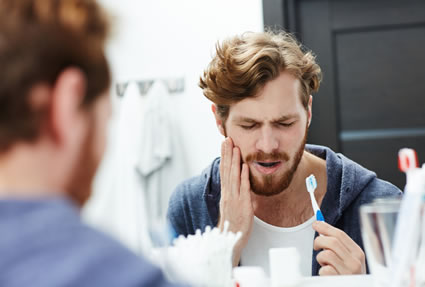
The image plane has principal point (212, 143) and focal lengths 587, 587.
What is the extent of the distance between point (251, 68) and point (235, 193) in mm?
334

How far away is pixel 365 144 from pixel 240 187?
0.96m

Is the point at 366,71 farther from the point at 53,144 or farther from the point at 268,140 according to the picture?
the point at 53,144

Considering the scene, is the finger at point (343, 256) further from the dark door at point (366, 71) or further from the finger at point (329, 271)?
the dark door at point (366, 71)

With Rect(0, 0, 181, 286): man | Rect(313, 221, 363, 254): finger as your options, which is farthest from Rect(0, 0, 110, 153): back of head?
Rect(313, 221, 363, 254): finger

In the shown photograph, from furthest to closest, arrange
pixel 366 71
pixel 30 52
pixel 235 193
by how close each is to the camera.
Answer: pixel 366 71 → pixel 235 193 → pixel 30 52

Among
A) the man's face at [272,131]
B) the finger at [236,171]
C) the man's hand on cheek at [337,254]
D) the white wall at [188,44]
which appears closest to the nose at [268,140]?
the man's face at [272,131]

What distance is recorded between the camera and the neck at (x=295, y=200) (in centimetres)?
157

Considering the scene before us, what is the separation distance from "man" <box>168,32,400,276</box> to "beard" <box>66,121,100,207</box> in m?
0.94

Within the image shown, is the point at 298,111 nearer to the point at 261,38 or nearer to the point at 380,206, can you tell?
the point at 261,38

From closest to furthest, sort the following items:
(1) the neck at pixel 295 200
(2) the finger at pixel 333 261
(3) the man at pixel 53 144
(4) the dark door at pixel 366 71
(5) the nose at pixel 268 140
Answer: (3) the man at pixel 53 144 < (2) the finger at pixel 333 261 < (5) the nose at pixel 268 140 < (1) the neck at pixel 295 200 < (4) the dark door at pixel 366 71

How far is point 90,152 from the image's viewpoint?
1.61ft

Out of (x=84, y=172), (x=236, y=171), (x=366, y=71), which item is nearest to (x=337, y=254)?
(x=236, y=171)

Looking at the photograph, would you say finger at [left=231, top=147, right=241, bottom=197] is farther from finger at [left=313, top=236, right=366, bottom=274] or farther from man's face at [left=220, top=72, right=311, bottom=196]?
finger at [left=313, top=236, right=366, bottom=274]

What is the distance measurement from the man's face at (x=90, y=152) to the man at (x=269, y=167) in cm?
94
